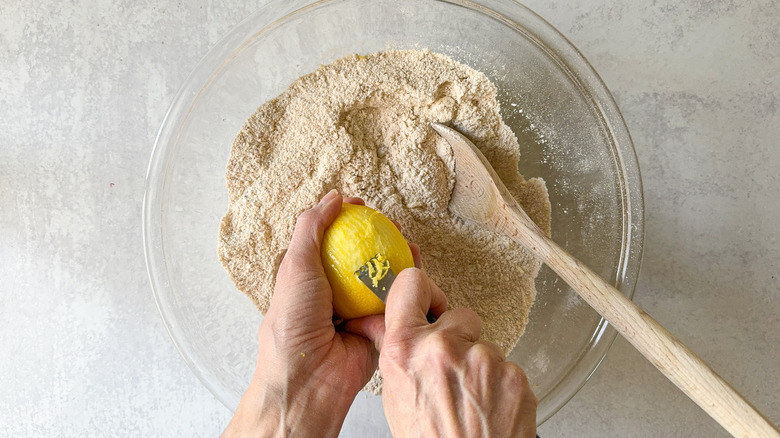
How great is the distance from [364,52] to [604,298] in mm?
707

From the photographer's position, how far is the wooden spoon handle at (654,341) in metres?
0.73

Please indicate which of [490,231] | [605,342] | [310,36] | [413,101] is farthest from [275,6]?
[605,342]

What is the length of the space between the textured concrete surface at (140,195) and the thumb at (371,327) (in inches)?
21.0

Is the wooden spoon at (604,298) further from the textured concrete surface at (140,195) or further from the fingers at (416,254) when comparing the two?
the textured concrete surface at (140,195)

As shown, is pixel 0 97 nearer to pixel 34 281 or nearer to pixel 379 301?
pixel 34 281

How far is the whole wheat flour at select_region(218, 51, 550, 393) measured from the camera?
97 cm

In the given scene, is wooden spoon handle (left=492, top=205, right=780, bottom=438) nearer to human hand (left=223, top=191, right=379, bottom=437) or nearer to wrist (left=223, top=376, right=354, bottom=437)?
human hand (left=223, top=191, right=379, bottom=437)

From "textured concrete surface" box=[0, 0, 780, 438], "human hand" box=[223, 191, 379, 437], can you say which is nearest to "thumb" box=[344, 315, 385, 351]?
"human hand" box=[223, 191, 379, 437]

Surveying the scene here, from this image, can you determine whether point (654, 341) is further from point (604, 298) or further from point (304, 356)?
point (304, 356)

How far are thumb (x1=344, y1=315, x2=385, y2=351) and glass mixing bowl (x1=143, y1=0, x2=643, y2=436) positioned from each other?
0.26 m

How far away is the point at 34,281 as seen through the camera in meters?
Answer: 1.26

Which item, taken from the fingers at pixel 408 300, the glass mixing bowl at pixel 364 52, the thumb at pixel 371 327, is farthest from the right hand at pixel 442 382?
the glass mixing bowl at pixel 364 52

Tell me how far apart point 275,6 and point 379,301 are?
681mm

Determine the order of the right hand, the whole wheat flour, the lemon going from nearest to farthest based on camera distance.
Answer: the right hand, the lemon, the whole wheat flour
